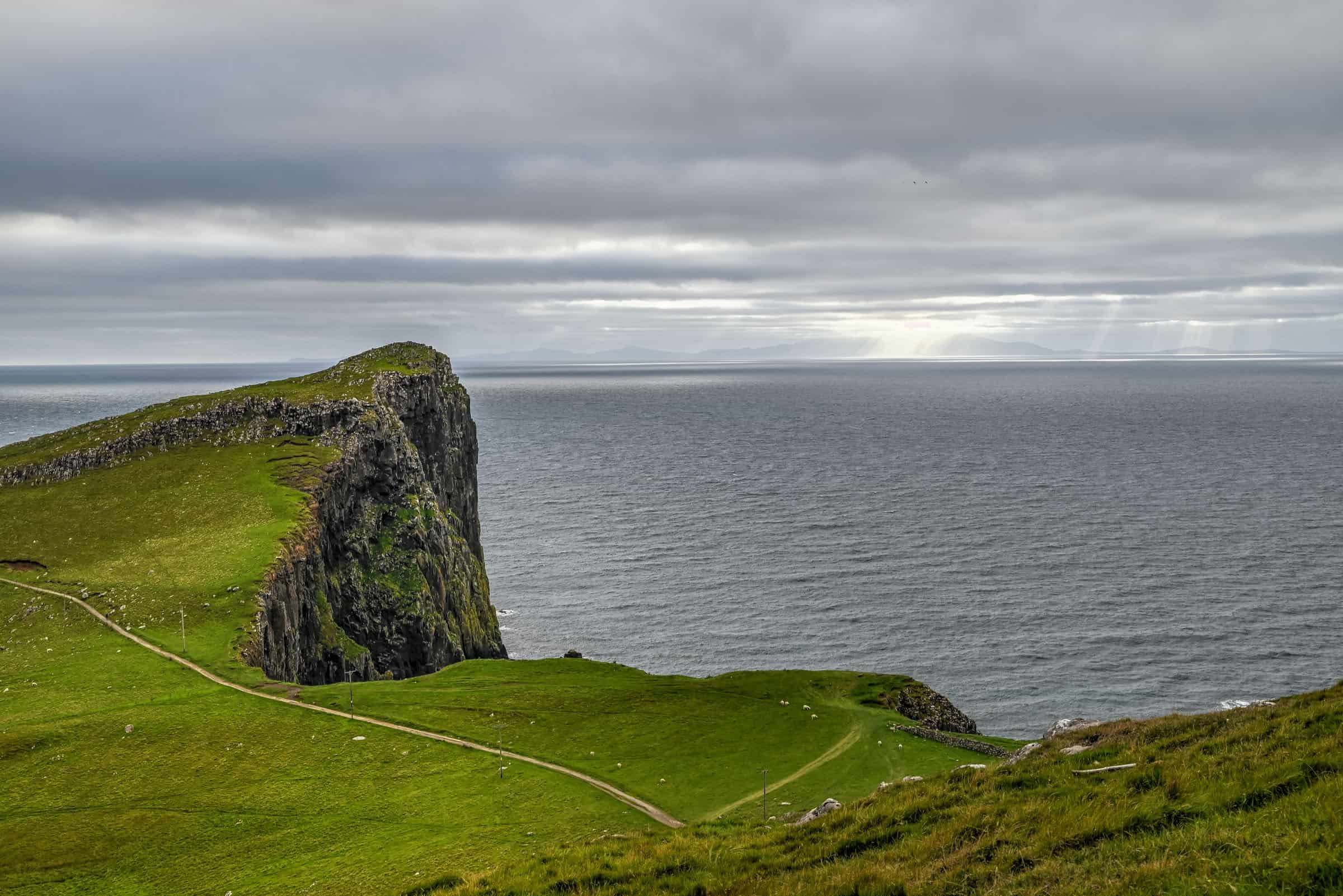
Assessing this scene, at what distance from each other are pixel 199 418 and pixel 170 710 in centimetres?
5988

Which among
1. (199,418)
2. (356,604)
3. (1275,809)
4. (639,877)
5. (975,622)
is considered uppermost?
(199,418)

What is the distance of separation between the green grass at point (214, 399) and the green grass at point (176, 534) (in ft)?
21.7

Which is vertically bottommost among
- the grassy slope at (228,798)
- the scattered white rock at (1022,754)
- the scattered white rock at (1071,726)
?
the grassy slope at (228,798)

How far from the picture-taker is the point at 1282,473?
167 metres

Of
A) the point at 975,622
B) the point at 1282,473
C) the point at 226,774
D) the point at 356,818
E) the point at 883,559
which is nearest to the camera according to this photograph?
the point at 356,818

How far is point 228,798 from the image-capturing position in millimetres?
39875

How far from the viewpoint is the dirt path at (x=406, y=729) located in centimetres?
4109

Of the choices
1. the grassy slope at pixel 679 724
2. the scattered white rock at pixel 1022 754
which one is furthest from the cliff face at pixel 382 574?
the scattered white rock at pixel 1022 754

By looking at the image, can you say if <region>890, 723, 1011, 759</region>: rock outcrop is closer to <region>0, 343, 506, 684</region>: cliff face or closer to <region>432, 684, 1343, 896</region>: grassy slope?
<region>432, 684, 1343, 896</region>: grassy slope

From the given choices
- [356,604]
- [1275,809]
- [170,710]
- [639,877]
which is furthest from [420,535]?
[1275,809]

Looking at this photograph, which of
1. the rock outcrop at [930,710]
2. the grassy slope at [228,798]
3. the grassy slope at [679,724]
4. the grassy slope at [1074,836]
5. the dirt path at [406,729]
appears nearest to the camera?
the grassy slope at [1074,836]

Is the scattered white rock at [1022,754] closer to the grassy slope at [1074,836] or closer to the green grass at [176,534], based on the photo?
the grassy slope at [1074,836]

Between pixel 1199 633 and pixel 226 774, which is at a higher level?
pixel 226 774

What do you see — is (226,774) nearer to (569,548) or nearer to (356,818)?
(356,818)
